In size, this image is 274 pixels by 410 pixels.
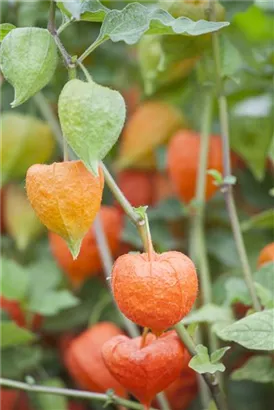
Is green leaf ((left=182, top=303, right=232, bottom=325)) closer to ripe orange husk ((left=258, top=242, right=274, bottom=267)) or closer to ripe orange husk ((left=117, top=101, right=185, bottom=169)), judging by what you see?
ripe orange husk ((left=258, top=242, right=274, bottom=267))

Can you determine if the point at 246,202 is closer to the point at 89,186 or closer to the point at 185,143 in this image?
the point at 185,143

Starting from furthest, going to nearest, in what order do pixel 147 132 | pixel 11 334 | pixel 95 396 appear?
1. pixel 147 132
2. pixel 11 334
3. pixel 95 396

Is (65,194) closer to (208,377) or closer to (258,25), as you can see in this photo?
(208,377)

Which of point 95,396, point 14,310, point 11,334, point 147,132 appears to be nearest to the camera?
point 95,396

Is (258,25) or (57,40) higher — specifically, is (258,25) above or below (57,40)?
below

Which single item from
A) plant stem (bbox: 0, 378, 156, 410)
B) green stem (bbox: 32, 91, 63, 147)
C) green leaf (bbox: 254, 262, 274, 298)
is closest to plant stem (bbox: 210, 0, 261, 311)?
green leaf (bbox: 254, 262, 274, 298)

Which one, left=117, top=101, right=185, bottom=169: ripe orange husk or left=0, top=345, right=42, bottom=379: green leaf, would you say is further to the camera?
left=117, top=101, right=185, bottom=169: ripe orange husk

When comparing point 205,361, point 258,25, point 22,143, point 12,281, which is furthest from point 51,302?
point 258,25
